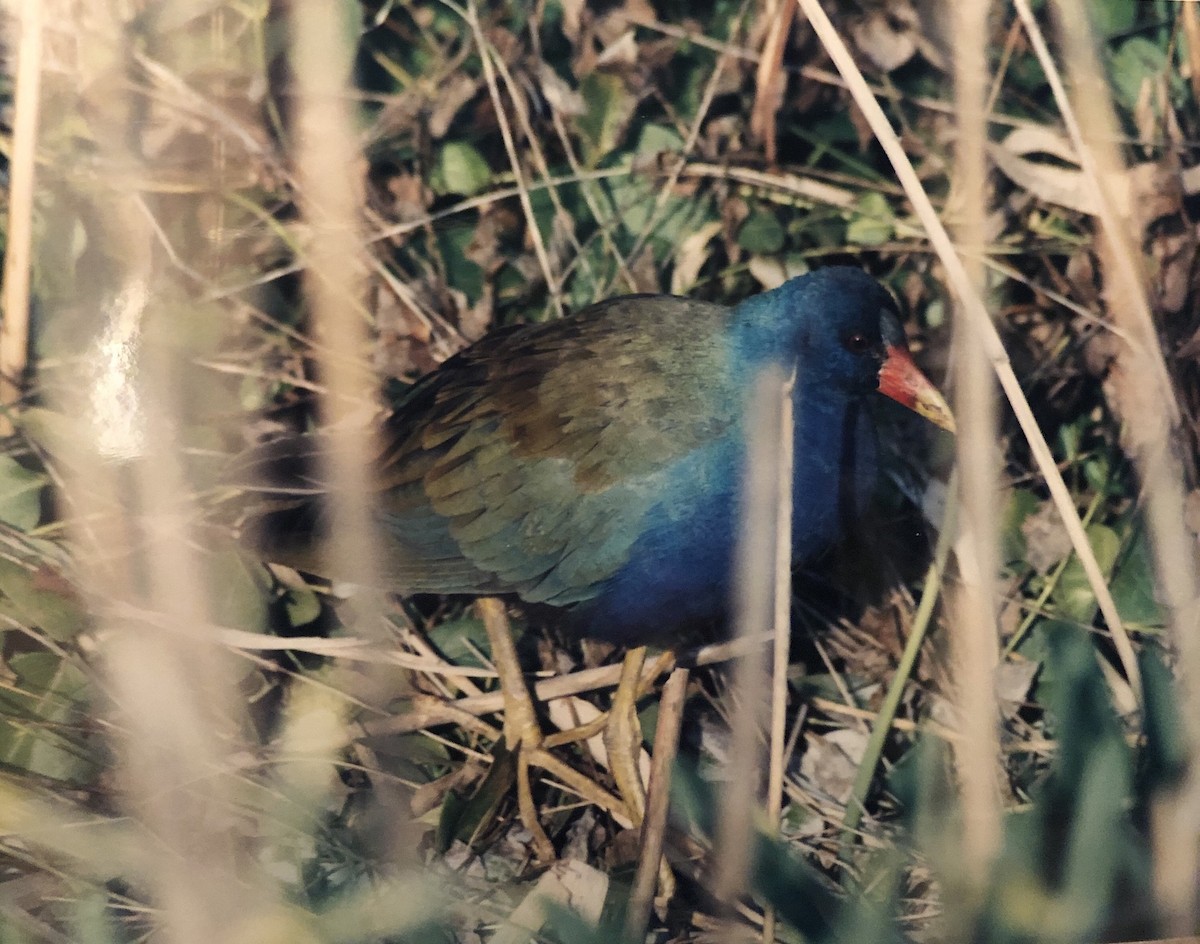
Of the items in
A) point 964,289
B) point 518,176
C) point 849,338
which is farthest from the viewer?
point 518,176

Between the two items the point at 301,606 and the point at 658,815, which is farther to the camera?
the point at 301,606

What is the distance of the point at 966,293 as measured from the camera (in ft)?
4.87

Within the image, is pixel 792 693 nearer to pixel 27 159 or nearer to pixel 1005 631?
pixel 1005 631

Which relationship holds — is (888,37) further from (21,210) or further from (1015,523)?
(21,210)

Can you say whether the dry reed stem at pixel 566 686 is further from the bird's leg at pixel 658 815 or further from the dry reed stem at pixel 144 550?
the dry reed stem at pixel 144 550

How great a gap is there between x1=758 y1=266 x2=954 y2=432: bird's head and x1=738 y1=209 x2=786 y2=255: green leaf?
0.47 meters

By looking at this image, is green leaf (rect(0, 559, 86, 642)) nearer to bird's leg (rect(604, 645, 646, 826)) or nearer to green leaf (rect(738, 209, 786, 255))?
bird's leg (rect(604, 645, 646, 826))

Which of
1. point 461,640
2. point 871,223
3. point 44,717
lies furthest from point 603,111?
point 44,717

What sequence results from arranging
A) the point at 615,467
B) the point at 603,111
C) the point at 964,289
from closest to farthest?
1. the point at 964,289
2. the point at 615,467
3. the point at 603,111

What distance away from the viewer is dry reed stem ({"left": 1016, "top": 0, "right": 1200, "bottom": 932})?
1.08m

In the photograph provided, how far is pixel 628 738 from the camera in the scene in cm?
189

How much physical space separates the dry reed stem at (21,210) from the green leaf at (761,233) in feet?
3.85

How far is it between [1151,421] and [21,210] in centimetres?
170

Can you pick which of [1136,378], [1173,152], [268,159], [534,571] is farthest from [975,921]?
[268,159]
